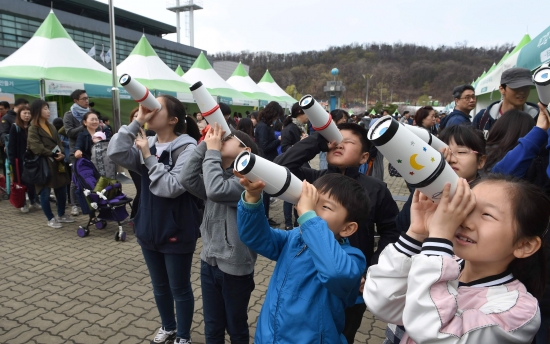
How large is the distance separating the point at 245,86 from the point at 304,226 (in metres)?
18.8

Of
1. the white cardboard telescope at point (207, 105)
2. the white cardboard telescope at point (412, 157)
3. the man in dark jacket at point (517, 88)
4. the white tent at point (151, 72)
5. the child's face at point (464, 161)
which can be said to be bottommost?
the child's face at point (464, 161)

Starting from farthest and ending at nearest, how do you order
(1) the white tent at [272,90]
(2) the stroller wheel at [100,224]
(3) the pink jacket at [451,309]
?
(1) the white tent at [272,90]
(2) the stroller wheel at [100,224]
(3) the pink jacket at [451,309]

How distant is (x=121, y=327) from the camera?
3.06m

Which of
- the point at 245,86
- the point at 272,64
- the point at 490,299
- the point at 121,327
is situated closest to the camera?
the point at 490,299

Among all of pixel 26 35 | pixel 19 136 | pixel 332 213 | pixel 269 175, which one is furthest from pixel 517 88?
pixel 26 35

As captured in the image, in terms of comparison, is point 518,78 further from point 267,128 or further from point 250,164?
point 267,128

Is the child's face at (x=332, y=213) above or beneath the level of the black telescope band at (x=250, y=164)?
beneath

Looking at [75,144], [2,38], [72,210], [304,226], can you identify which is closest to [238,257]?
[304,226]

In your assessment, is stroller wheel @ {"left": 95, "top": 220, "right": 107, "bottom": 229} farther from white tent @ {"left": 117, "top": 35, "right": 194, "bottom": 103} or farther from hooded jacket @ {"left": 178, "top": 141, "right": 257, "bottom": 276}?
white tent @ {"left": 117, "top": 35, "right": 194, "bottom": 103}

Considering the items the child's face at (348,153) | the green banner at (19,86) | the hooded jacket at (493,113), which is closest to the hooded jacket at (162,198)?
the child's face at (348,153)

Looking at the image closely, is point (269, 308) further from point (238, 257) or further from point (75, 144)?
point (75, 144)

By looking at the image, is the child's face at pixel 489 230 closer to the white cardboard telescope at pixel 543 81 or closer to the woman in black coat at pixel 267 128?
the white cardboard telescope at pixel 543 81

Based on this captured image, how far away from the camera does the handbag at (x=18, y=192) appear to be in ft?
19.9

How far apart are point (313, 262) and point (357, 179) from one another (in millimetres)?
683
